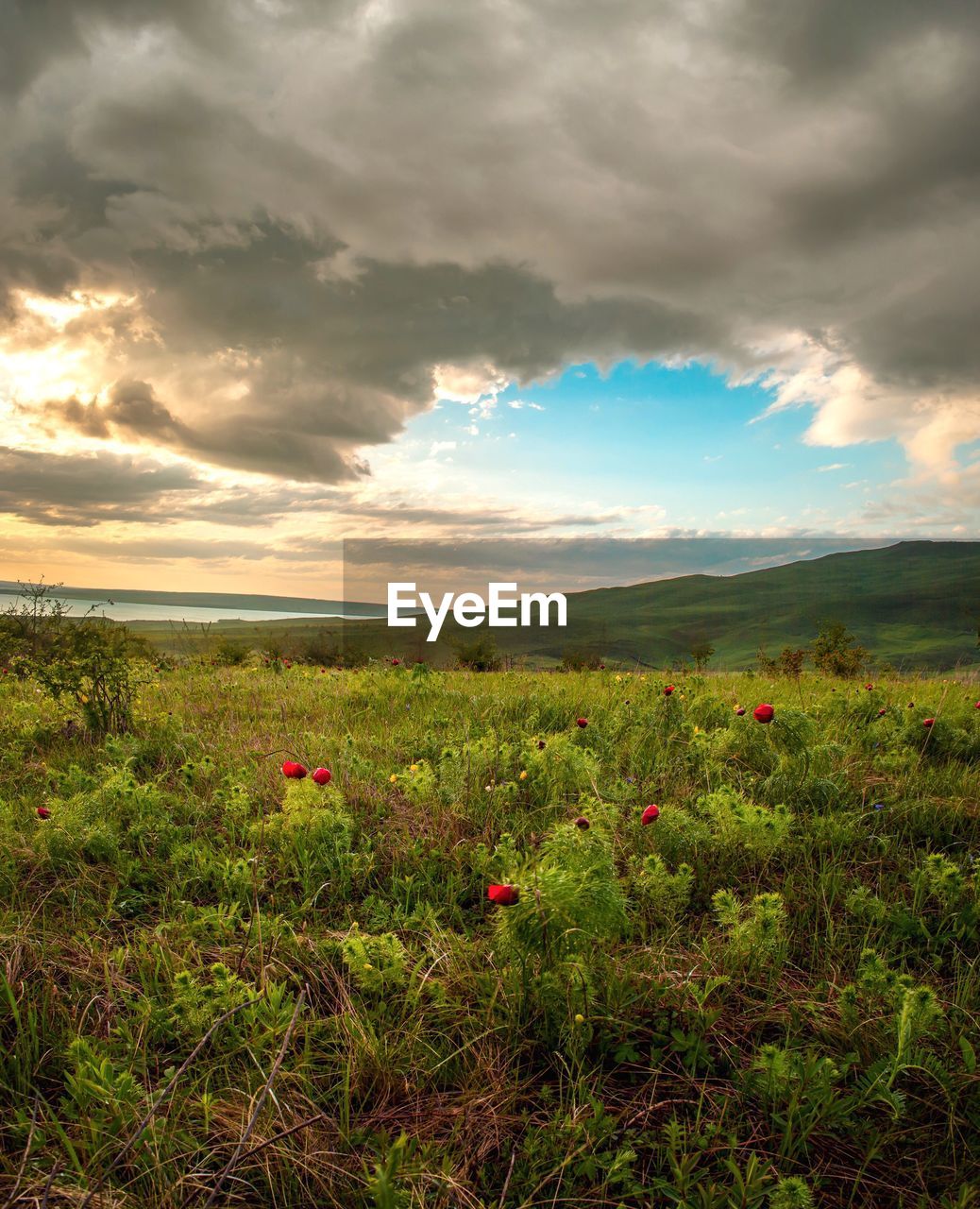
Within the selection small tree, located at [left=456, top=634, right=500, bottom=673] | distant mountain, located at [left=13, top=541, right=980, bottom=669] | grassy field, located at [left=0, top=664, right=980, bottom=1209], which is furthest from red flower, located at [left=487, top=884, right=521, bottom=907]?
distant mountain, located at [left=13, top=541, right=980, bottom=669]

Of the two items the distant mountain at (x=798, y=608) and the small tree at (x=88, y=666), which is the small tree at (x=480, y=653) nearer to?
the small tree at (x=88, y=666)

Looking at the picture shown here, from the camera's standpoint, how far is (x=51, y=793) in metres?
4.86

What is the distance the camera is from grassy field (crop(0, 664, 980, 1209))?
6.33 feet

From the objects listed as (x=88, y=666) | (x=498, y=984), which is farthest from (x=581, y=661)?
(x=498, y=984)

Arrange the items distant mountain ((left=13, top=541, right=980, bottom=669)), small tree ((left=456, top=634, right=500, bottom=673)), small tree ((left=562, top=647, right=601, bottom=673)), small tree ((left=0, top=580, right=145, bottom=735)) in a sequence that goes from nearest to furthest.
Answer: small tree ((left=0, top=580, right=145, bottom=735)) < small tree ((left=562, top=647, right=601, bottom=673)) < small tree ((left=456, top=634, right=500, bottom=673)) < distant mountain ((left=13, top=541, right=980, bottom=669))

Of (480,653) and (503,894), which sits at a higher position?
(503,894)

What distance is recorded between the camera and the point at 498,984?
2.46 metres

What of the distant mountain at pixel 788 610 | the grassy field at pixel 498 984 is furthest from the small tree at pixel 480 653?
the distant mountain at pixel 788 610

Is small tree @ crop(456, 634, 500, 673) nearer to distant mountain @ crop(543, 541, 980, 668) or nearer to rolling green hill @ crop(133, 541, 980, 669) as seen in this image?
rolling green hill @ crop(133, 541, 980, 669)

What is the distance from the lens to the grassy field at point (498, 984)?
1.93 meters

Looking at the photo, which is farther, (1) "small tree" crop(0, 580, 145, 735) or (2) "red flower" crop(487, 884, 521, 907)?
(1) "small tree" crop(0, 580, 145, 735)

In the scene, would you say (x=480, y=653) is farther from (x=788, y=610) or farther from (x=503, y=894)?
(x=788, y=610)

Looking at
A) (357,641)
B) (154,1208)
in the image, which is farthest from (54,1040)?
(357,641)

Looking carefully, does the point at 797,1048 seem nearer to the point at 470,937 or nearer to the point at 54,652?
the point at 470,937
